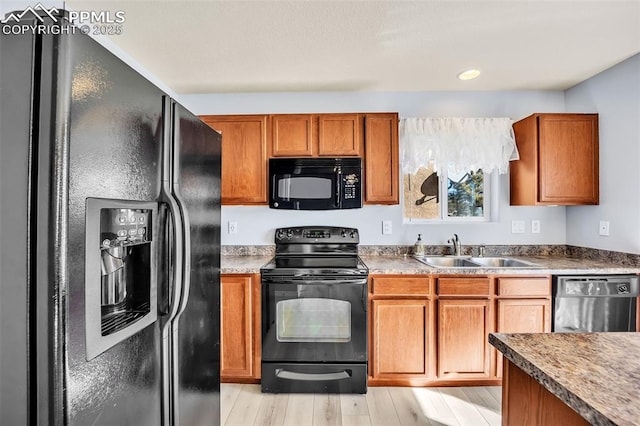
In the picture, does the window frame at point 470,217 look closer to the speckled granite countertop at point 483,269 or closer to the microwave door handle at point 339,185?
the speckled granite countertop at point 483,269

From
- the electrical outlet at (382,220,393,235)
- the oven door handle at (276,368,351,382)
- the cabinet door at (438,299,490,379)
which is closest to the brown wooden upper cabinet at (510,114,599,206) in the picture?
the cabinet door at (438,299,490,379)

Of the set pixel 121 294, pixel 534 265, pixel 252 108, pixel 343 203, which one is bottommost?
pixel 534 265

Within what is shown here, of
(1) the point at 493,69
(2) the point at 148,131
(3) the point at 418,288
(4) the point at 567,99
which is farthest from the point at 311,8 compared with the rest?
(4) the point at 567,99

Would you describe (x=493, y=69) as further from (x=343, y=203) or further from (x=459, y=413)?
(x=459, y=413)

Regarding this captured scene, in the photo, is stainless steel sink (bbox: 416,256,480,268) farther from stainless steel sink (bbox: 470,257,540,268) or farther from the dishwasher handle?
the dishwasher handle

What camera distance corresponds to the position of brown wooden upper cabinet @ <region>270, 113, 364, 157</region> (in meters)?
2.69

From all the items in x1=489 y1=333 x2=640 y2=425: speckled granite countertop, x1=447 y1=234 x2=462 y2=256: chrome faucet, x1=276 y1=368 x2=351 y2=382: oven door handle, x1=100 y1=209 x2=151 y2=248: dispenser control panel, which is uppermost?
x1=100 y1=209 x2=151 y2=248: dispenser control panel

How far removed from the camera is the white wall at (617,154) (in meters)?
2.30

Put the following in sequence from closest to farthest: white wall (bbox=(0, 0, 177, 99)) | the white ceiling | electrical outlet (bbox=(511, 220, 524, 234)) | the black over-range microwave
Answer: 1. white wall (bbox=(0, 0, 177, 99))
2. the white ceiling
3. the black over-range microwave
4. electrical outlet (bbox=(511, 220, 524, 234))

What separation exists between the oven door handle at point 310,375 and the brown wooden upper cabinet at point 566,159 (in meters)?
2.00

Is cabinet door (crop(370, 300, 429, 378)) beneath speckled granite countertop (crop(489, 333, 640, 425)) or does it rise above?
beneath

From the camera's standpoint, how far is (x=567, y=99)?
2900 mm

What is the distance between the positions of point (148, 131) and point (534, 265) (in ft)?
8.49

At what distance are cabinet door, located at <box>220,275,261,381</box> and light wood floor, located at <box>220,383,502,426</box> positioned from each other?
19cm
